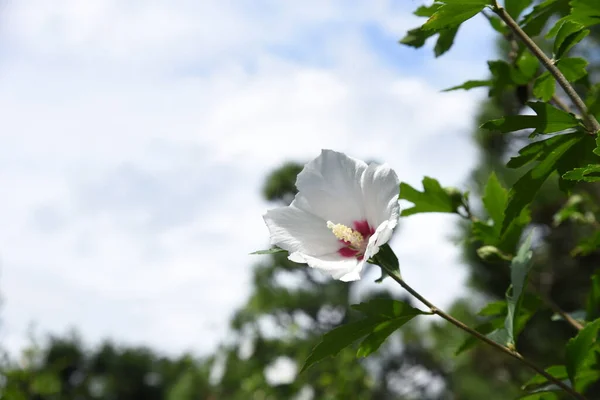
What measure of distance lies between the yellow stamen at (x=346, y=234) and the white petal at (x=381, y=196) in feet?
0.09

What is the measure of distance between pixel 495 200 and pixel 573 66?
26cm

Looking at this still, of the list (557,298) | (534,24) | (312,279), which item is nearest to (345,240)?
(534,24)

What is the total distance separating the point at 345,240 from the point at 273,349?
9.69 m

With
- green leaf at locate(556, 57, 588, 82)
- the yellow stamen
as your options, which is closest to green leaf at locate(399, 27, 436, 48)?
green leaf at locate(556, 57, 588, 82)

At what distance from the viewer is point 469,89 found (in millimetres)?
1045

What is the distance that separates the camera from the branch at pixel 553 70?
2.51 feet

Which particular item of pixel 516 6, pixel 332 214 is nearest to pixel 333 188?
pixel 332 214

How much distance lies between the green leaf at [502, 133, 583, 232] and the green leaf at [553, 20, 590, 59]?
11 cm

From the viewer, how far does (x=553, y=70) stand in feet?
2.56

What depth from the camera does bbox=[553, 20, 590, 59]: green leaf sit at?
2.75 feet

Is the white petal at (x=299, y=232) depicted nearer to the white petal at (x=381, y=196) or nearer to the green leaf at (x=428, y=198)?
the white petal at (x=381, y=196)

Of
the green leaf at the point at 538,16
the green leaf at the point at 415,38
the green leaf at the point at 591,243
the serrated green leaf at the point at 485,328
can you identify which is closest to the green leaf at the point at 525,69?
the green leaf at the point at 538,16

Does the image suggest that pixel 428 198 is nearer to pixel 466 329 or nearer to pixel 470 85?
pixel 470 85

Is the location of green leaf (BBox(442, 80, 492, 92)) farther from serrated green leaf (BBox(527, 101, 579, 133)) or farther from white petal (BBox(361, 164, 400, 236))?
white petal (BBox(361, 164, 400, 236))
